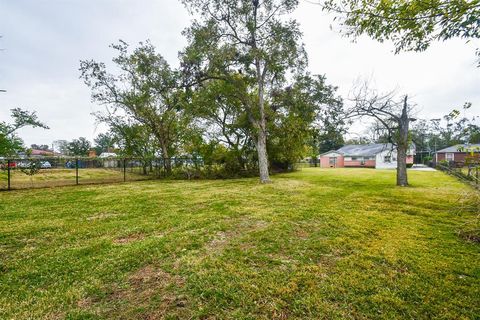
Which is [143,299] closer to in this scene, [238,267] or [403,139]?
[238,267]

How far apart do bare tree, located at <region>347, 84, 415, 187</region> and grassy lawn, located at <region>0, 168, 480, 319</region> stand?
642cm

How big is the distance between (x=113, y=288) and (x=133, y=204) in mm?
Answer: 4978

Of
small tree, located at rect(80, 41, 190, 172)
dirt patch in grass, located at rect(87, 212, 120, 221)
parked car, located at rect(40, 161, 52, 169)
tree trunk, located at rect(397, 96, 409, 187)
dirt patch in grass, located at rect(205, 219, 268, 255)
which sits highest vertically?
small tree, located at rect(80, 41, 190, 172)

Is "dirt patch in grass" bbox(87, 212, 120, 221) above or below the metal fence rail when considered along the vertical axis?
below

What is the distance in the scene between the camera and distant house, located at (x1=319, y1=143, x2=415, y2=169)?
108ft

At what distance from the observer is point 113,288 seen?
239 centimetres

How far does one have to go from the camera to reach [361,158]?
36188 mm

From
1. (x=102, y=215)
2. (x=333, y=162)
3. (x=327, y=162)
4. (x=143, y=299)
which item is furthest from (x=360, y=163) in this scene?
(x=143, y=299)

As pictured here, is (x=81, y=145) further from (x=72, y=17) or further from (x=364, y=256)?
(x=364, y=256)

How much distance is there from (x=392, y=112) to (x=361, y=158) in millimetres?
28497

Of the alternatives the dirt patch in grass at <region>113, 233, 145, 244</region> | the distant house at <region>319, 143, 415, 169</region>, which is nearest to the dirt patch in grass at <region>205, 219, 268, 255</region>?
the dirt patch in grass at <region>113, 233, 145, 244</region>

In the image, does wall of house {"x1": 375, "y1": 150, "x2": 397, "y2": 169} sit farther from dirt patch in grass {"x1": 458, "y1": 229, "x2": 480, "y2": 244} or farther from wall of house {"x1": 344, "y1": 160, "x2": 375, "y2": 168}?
dirt patch in grass {"x1": 458, "y1": 229, "x2": 480, "y2": 244}

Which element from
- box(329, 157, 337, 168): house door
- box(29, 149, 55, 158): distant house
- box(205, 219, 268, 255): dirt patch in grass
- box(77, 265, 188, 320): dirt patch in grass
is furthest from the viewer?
box(329, 157, 337, 168): house door

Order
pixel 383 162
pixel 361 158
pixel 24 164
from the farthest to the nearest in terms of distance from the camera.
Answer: pixel 361 158 → pixel 383 162 → pixel 24 164
